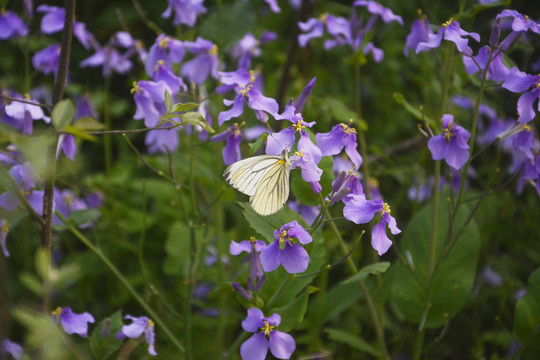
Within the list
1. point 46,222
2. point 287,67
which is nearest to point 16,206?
point 46,222

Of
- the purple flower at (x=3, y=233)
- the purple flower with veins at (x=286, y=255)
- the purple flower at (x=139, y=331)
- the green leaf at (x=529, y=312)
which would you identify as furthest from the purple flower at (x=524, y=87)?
the purple flower at (x=3, y=233)

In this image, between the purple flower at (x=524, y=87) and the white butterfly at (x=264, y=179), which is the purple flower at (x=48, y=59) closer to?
the white butterfly at (x=264, y=179)

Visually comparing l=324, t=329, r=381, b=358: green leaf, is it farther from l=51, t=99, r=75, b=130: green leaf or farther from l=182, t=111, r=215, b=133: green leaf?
l=51, t=99, r=75, b=130: green leaf

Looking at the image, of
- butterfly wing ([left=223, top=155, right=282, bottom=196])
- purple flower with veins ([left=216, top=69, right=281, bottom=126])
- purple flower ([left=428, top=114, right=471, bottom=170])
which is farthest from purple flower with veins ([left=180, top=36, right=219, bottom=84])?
purple flower ([left=428, top=114, right=471, bottom=170])

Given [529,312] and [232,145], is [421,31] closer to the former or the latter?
[232,145]

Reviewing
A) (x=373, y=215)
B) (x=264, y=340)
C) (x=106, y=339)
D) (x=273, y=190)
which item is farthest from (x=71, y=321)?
(x=373, y=215)

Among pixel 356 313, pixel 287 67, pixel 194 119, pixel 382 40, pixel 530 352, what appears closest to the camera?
pixel 194 119

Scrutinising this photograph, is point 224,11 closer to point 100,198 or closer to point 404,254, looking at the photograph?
point 100,198
